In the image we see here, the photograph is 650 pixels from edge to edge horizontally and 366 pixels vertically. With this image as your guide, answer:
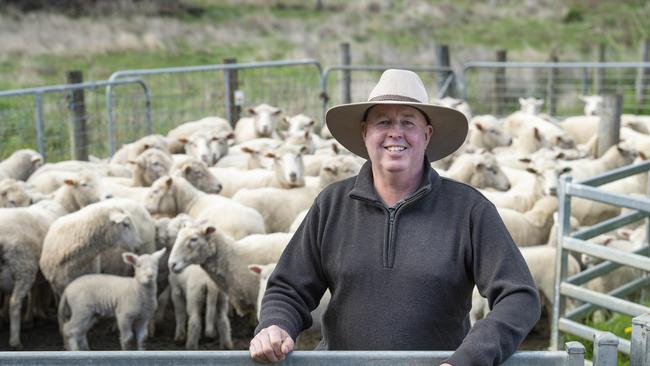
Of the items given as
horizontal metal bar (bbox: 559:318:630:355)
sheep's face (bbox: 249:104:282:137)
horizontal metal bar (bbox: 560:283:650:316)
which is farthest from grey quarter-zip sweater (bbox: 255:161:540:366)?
sheep's face (bbox: 249:104:282:137)

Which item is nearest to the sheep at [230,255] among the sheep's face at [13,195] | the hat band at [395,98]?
the sheep's face at [13,195]

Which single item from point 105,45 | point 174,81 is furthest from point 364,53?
point 174,81

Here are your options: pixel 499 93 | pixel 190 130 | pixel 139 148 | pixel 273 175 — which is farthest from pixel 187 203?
pixel 499 93

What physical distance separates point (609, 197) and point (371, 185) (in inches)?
121

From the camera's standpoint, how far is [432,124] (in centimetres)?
313

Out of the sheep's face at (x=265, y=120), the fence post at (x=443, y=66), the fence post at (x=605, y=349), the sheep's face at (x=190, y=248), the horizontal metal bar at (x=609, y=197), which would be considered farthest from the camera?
the fence post at (x=443, y=66)

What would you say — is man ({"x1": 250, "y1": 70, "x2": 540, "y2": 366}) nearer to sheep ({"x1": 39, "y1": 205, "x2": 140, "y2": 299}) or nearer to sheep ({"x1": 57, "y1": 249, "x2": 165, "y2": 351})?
sheep ({"x1": 57, "y1": 249, "x2": 165, "y2": 351})

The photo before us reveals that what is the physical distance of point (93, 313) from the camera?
23.9 feet

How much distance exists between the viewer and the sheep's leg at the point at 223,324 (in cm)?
768

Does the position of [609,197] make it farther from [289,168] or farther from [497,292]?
[289,168]

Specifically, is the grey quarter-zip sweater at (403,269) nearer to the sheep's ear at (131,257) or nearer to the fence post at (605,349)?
the fence post at (605,349)

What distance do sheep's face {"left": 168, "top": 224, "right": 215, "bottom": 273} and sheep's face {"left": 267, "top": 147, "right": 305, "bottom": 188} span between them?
2197 millimetres

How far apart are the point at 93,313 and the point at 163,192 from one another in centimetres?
187

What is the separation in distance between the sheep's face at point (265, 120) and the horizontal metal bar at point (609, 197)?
23.3ft
